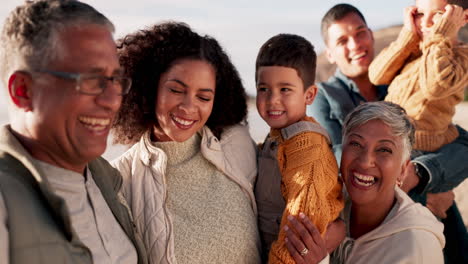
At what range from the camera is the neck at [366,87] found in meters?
4.02

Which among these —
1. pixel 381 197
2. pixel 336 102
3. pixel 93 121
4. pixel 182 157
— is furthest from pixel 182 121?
pixel 336 102

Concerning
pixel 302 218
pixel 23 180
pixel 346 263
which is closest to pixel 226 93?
pixel 302 218

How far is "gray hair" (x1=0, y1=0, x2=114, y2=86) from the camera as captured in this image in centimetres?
159

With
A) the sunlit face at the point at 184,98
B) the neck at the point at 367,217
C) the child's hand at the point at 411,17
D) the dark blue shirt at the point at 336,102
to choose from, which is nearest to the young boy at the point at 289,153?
the neck at the point at 367,217

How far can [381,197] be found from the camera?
2.65 metres

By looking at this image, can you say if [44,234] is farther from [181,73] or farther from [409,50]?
[409,50]

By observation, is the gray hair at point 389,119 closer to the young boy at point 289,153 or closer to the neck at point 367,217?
the young boy at point 289,153

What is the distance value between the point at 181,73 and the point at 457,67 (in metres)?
1.86

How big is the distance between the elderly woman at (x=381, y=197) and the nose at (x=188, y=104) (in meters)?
0.93

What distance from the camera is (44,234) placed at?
4.94 ft

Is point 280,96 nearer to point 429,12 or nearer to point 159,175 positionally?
point 159,175

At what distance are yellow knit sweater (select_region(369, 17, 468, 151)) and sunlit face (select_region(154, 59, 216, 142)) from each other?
5.12 ft

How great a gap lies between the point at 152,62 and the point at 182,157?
1.71ft

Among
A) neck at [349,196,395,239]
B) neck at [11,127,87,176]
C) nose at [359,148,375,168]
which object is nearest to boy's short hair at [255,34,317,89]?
nose at [359,148,375,168]
